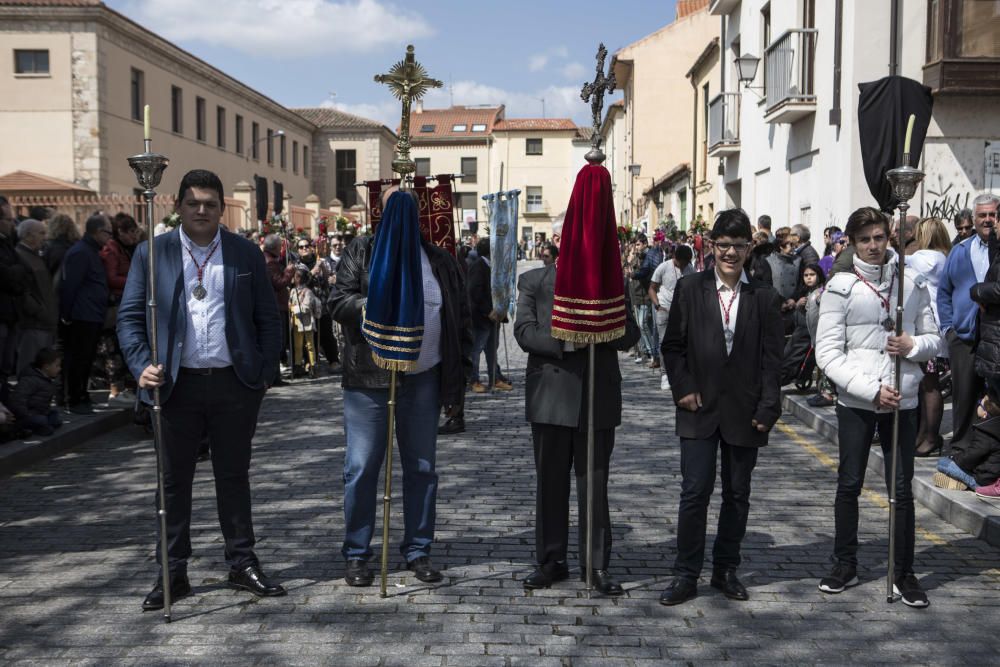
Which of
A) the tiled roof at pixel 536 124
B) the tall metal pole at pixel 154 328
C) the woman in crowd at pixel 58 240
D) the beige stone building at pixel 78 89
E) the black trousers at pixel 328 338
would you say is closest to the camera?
the tall metal pole at pixel 154 328

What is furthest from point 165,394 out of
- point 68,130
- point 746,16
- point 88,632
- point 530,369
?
point 68,130

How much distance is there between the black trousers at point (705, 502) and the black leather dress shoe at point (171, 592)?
243cm

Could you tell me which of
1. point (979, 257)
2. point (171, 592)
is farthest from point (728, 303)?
point (979, 257)

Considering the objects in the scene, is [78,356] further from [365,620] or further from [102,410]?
[365,620]

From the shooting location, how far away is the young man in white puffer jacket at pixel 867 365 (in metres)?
5.10

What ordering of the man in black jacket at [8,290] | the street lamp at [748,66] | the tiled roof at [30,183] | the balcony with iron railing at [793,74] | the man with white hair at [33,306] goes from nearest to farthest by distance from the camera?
the man in black jacket at [8,290] → the man with white hair at [33,306] → the balcony with iron railing at [793,74] → the street lamp at [748,66] → the tiled roof at [30,183]

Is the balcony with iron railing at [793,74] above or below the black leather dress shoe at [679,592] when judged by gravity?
above

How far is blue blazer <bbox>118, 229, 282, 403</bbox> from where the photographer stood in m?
4.85

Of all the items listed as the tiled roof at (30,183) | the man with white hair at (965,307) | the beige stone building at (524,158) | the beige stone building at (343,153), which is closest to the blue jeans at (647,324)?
the man with white hair at (965,307)

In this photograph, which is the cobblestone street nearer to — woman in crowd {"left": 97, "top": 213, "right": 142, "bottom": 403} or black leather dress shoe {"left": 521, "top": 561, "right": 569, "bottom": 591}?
black leather dress shoe {"left": 521, "top": 561, "right": 569, "bottom": 591}

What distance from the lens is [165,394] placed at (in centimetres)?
486

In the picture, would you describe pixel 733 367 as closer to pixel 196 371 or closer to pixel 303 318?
pixel 196 371

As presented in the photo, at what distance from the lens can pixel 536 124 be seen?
3204 inches

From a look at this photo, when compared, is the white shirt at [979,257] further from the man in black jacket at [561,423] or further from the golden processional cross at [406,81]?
the golden processional cross at [406,81]
